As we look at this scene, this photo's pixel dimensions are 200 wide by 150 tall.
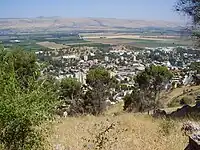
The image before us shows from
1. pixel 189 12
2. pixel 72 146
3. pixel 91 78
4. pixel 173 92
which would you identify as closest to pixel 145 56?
pixel 173 92

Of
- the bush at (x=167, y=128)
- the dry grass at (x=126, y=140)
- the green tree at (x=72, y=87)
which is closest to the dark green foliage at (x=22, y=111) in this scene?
the dry grass at (x=126, y=140)

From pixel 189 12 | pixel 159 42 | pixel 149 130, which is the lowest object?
pixel 159 42

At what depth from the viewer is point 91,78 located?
92.7ft

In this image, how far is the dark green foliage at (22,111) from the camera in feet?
17.5

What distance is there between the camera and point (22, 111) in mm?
5301

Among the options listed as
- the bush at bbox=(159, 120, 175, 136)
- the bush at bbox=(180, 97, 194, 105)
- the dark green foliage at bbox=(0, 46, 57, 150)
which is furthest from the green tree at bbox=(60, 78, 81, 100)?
the dark green foliage at bbox=(0, 46, 57, 150)

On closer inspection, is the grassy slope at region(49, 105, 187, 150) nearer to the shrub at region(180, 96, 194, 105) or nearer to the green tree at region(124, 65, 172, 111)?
the shrub at region(180, 96, 194, 105)

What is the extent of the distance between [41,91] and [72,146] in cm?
209

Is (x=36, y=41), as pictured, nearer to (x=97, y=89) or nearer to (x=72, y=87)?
(x=72, y=87)

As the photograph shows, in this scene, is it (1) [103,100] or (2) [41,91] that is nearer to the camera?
(2) [41,91]

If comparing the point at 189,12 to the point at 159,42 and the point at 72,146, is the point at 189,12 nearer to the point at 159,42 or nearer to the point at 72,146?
the point at 72,146

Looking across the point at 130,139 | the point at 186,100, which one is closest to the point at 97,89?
the point at 186,100

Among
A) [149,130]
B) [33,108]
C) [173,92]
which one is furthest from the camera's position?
[173,92]

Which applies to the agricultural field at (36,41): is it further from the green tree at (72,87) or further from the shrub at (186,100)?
the shrub at (186,100)
